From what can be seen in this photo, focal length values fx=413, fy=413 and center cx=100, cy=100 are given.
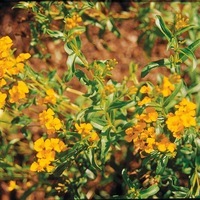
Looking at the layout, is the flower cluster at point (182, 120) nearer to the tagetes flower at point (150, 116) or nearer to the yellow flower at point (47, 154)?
the tagetes flower at point (150, 116)

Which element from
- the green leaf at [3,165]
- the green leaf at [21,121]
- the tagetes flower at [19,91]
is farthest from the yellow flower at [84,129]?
the green leaf at [3,165]

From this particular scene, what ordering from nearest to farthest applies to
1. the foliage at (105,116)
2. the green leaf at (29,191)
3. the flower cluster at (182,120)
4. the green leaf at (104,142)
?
the flower cluster at (182,120) < the foliage at (105,116) < the green leaf at (104,142) < the green leaf at (29,191)

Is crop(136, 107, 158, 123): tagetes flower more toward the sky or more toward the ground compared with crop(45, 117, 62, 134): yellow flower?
more toward the sky

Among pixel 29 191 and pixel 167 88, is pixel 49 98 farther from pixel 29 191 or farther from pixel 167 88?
pixel 29 191

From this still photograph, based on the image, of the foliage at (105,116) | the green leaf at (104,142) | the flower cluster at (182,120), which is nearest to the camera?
the flower cluster at (182,120)

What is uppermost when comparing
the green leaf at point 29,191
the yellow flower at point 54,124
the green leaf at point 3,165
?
the yellow flower at point 54,124

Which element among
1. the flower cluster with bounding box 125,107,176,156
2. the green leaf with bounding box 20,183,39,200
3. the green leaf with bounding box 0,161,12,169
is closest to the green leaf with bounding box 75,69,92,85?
the flower cluster with bounding box 125,107,176,156

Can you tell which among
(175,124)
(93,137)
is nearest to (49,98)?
(93,137)

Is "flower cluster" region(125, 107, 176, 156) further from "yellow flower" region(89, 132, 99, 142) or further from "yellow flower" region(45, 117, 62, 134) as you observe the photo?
"yellow flower" region(45, 117, 62, 134)

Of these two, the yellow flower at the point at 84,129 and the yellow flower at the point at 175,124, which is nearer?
the yellow flower at the point at 175,124
